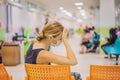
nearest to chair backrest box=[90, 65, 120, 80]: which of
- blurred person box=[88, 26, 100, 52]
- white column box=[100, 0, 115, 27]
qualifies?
white column box=[100, 0, 115, 27]

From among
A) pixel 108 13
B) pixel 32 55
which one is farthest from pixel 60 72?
pixel 108 13

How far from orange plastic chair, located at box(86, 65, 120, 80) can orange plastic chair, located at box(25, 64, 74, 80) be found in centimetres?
32

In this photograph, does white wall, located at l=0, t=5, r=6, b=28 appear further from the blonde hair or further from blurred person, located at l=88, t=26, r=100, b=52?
the blonde hair

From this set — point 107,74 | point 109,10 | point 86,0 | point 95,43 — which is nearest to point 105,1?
point 109,10

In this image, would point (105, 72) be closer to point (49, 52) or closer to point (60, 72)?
point (60, 72)

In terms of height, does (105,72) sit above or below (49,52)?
below

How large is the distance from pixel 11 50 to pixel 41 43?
492cm

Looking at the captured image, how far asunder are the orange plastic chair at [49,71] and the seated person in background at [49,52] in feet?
0.29

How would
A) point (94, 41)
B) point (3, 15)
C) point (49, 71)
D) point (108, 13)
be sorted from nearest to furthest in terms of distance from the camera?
1. point (49, 71)
2. point (108, 13)
3. point (3, 15)
4. point (94, 41)

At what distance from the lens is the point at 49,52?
2.55 metres

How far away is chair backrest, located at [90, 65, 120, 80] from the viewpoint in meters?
2.60

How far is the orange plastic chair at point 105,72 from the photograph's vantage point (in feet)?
8.52

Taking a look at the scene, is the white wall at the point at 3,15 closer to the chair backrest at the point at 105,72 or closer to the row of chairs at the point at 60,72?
the row of chairs at the point at 60,72

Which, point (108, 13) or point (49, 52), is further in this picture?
point (108, 13)
